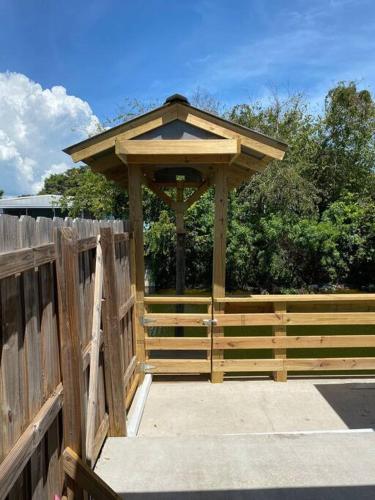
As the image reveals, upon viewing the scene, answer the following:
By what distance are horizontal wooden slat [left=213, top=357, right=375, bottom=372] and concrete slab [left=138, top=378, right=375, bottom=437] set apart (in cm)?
18

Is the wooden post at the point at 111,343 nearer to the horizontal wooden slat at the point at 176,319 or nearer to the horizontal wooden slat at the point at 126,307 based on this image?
the horizontal wooden slat at the point at 126,307

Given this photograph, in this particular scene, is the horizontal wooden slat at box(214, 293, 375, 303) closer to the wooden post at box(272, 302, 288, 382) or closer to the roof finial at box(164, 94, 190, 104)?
the wooden post at box(272, 302, 288, 382)

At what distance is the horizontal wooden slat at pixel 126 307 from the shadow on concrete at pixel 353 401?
2214 millimetres

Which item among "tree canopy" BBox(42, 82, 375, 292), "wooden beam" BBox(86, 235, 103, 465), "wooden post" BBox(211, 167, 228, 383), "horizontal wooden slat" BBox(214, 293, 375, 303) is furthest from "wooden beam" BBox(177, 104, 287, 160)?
"tree canopy" BBox(42, 82, 375, 292)

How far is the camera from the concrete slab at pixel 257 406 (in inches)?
148

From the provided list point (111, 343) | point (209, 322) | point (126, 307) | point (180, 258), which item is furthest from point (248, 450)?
point (180, 258)

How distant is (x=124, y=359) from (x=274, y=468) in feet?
5.64

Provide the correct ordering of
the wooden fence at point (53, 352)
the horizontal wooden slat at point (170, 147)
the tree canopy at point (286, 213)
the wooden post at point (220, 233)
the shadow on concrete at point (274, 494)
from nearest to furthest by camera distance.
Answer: the wooden fence at point (53, 352) → the shadow on concrete at point (274, 494) → the horizontal wooden slat at point (170, 147) → the wooden post at point (220, 233) → the tree canopy at point (286, 213)

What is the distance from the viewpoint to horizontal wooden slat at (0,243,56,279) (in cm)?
137

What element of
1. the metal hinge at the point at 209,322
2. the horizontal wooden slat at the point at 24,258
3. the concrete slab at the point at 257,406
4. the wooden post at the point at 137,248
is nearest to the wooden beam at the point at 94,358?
the horizontal wooden slat at the point at 24,258

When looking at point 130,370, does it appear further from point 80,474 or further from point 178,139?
point 178,139

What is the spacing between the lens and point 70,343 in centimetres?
207

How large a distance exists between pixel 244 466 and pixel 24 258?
196 cm

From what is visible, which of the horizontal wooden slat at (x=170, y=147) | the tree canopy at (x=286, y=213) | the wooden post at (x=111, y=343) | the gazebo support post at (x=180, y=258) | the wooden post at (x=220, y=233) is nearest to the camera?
the wooden post at (x=111, y=343)
